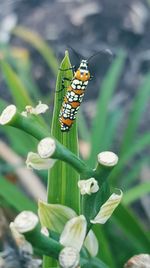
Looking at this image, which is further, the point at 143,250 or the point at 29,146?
the point at 29,146

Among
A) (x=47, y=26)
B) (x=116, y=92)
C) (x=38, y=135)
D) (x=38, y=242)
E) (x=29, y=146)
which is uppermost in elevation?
(x=47, y=26)

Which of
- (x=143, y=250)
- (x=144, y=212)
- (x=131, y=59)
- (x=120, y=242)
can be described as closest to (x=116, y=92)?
(x=131, y=59)

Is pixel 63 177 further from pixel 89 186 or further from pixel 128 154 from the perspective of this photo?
pixel 128 154

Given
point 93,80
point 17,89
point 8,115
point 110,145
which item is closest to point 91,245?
point 8,115

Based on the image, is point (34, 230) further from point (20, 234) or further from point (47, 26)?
point (47, 26)

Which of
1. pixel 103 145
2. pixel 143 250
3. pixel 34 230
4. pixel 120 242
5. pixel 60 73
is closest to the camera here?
pixel 34 230

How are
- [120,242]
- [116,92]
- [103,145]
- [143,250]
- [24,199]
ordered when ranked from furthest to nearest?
1. [116,92]
2. [103,145]
3. [120,242]
4. [24,199]
5. [143,250]

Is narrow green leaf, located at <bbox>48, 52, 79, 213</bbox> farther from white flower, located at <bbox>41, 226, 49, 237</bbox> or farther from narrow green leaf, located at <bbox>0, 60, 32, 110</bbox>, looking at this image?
narrow green leaf, located at <bbox>0, 60, 32, 110</bbox>
